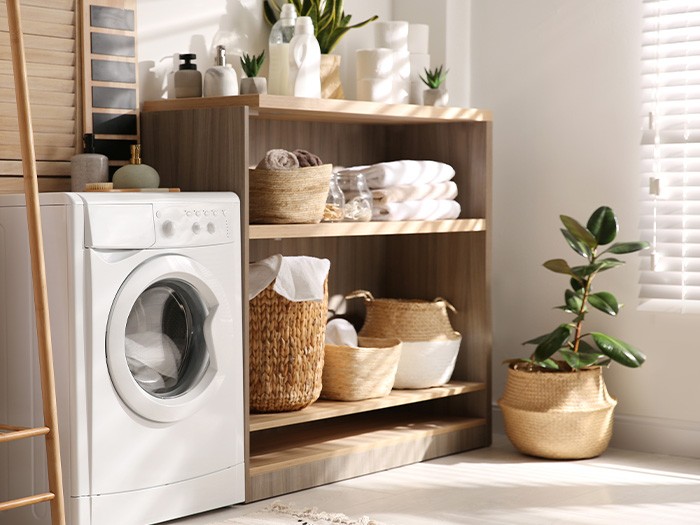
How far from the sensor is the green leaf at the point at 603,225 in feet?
11.6

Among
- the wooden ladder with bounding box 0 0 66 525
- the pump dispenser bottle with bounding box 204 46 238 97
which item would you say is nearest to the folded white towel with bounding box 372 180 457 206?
the pump dispenser bottle with bounding box 204 46 238 97

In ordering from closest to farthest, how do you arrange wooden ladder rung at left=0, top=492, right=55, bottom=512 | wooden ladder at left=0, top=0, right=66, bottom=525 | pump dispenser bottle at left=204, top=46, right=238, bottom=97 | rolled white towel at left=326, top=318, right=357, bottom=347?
wooden ladder rung at left=0, top=492, right=55, bottom=512 → wooden ladder at left=0, top=0, right=66, bottom=525 → pump dispenser bottle at left=204, top=46, right=238, bottom=97 → rolled white towel at left=326, top=318, right=357, bottom=347

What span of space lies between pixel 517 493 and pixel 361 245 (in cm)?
122

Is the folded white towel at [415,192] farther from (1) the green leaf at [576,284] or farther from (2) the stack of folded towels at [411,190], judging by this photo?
(1) the green leaf at [576,284]

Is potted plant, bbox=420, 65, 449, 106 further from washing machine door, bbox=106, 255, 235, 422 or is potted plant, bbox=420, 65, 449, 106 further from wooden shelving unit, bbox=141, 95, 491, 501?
washing machine door, bbox=106, 255, 235, 422

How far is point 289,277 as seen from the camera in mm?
3254

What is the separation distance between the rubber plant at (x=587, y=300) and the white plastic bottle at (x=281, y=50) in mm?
1016

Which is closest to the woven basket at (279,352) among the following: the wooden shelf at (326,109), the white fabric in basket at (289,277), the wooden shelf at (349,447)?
the white fabric in basket at (289,277)

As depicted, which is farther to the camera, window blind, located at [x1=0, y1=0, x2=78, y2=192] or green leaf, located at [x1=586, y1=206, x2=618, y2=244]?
green leaf, located at [x1=586, y1=206, x2=618, y2=244]

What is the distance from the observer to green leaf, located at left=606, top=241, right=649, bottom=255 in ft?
11.5

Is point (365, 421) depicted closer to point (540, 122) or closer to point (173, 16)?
point (540, 122)

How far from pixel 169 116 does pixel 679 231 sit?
1744mm

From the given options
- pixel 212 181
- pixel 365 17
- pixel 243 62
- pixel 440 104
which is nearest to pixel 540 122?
pixel 440 104

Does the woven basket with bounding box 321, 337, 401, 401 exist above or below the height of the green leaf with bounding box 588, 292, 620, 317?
below
